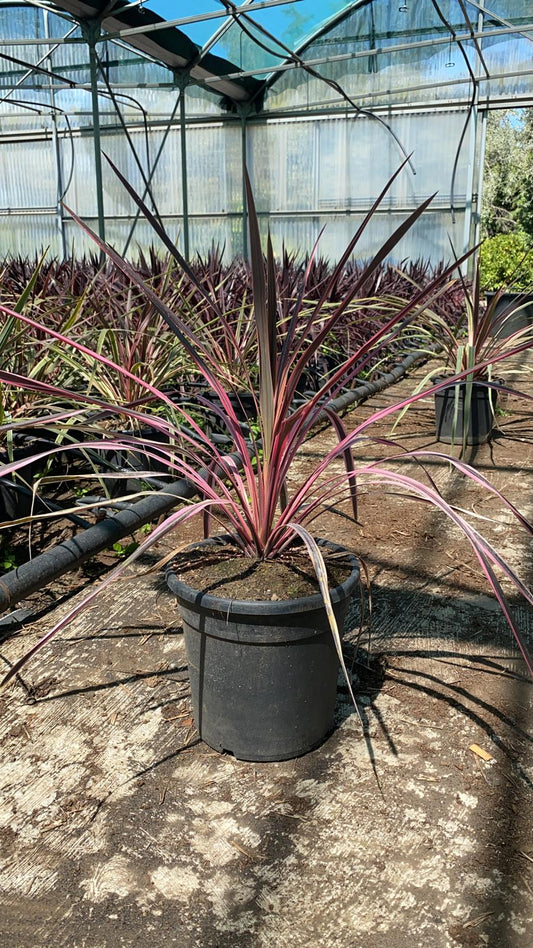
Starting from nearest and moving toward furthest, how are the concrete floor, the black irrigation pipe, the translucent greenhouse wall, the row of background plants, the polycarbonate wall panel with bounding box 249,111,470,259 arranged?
the concrete floor < the black irrigation pipe < the row of background plants < the translucent greenhouse wall < the polycarbonate wall panel with bounding box 249,111,470,259

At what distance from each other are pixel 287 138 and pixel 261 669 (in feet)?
32.8

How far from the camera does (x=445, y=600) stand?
1857 millimetres

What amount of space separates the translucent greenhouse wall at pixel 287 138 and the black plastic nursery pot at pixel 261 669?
7.88 m

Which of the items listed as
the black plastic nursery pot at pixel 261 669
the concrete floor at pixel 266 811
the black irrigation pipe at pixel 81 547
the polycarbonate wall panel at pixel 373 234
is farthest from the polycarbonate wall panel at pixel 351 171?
the black plastic nursery pot at pixel 261 669

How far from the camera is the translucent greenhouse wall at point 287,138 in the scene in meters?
8.87

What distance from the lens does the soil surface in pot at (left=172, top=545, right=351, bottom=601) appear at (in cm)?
122

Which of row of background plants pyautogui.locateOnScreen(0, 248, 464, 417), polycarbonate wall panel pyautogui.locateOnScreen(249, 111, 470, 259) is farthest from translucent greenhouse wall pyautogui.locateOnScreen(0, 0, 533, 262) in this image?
row of background plants pyautogui.locateOnScreen(0, 248, 464, 417)

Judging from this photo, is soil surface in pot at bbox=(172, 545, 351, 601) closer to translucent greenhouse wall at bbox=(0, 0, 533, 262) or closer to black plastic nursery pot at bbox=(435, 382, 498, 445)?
black plastic nursery pot at bbox=(435, 382, 498, 445)

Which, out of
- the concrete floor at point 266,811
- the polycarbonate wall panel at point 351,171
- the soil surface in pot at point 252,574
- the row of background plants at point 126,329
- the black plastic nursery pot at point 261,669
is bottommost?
the concrete floor at point 266,811

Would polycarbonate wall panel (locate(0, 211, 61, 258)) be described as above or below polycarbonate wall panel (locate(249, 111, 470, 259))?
below

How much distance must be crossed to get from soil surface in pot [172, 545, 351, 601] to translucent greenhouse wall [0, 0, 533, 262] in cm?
772

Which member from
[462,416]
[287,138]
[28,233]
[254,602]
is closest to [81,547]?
[254,602]

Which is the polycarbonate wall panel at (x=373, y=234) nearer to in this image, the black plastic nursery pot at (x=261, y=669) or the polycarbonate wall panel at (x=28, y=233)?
the polycarbonate wall panel at (x=28, y=233)

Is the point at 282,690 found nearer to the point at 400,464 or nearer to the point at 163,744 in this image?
the point at 163,744
